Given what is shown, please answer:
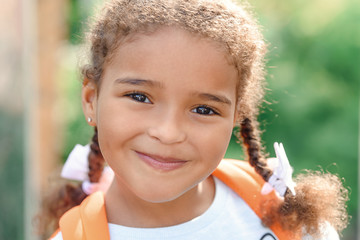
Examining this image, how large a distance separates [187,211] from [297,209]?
33cm

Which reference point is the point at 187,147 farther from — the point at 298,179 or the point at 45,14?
the point at 45,14

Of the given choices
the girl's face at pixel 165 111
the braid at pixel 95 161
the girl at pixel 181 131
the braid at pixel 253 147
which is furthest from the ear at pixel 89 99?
the braid at pixel 253 147

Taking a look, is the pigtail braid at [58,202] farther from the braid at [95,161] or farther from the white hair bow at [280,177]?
the white hair bow at [280,177]

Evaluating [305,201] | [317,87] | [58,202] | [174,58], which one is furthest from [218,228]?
[317,87]

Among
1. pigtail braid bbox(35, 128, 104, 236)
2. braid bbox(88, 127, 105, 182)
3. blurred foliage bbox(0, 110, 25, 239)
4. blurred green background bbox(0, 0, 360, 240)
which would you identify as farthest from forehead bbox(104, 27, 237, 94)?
blurred green background bbox(0, 0, 360, 240)

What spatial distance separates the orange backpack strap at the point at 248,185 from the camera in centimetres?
141

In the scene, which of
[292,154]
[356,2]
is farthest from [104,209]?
[356,2]

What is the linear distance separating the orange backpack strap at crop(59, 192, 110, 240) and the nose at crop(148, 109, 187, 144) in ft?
0.99

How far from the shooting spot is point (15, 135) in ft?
9.02

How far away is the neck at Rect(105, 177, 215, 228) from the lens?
1374 mm

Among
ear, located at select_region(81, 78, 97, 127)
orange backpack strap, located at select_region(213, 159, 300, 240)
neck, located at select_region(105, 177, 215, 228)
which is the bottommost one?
neck, located at select_region(105, 177, 215, 228)

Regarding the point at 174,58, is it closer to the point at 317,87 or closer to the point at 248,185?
the point at 248,185

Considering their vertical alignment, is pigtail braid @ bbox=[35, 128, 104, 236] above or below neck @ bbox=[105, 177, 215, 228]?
below

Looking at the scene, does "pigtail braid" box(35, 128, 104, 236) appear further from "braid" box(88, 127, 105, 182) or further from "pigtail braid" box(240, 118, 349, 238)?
"pigtail braid" box(240, 118, 349, 238)
